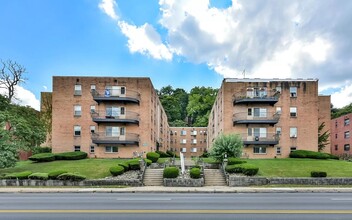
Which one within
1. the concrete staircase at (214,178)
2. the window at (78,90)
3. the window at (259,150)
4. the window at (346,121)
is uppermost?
the window at (78,90)

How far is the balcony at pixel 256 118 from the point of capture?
38.8m

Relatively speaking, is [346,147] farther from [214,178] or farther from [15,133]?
[15,133]

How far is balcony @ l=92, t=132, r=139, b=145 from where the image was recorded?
37.2 m

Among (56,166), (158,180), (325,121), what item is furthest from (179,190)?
(325,121)

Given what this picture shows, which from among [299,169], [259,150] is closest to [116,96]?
[259,150]

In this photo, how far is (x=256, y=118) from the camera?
1563 inches

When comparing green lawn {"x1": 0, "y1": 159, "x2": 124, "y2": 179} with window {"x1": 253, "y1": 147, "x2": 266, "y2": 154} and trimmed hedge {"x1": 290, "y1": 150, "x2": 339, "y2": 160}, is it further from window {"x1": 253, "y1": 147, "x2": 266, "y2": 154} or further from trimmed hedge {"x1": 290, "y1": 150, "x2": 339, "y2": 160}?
trimmed hedge {"x1": 290, "y1": 150, "x2": 339, "y2": 160}

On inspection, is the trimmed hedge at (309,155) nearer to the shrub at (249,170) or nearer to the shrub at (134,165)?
the shrub at (249,170)

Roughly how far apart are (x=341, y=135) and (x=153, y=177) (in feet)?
156

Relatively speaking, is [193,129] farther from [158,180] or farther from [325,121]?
[158,180]

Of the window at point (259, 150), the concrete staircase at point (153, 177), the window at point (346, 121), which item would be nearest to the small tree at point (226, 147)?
the concrete staircase at point (153, 177)

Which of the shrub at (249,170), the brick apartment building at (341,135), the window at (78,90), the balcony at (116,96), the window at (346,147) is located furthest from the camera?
the window at (346,147)

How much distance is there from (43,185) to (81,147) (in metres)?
16.3

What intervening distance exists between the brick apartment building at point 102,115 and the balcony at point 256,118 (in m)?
12.5
